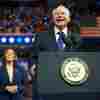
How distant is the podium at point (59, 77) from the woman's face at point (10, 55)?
1.32 feet

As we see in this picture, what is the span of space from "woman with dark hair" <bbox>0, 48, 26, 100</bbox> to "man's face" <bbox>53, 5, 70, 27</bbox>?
2.48 ft

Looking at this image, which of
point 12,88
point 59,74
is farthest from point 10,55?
point 59,74

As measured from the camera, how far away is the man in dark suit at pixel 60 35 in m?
3.60

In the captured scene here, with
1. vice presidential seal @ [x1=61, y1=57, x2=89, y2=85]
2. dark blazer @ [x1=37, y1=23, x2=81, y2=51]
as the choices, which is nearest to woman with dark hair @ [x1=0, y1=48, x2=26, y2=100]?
dark blazer @ [x1=37, y1=23, x2=81, y2=51]

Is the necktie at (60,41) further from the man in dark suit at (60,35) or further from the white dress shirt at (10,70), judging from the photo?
the white dress shirt at (10,70)

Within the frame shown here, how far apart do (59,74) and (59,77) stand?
4cm

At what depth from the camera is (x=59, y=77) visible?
3496mm

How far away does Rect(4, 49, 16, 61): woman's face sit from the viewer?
11.9 feet

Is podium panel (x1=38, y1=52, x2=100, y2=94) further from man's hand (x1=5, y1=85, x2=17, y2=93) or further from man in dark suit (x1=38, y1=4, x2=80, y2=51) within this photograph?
man's hand (x1=5, y1=85, x2=17, y2=93)

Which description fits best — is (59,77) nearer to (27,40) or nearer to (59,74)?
(59,74)

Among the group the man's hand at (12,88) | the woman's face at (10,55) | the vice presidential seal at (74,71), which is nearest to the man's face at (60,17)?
the vice presidential seal at (74,71)

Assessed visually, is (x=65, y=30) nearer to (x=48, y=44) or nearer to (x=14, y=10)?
(x=48, y=44)

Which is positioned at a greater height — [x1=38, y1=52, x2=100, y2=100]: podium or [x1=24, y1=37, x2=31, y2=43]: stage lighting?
[x1=24, y1=37, x2=31, y2=43]: stage lighting

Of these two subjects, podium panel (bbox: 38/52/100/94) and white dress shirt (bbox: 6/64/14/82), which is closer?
podium panel (bbox: 38/52/100/94)
